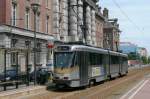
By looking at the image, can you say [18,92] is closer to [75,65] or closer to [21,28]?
[75,65]

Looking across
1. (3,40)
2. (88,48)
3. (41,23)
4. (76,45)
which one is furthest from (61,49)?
(41,23)

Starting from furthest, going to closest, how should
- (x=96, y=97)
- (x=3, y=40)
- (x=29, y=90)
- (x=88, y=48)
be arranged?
1. (x=3, y=40)
2. (x=88, y=48)
3. (x=29, y=90)
4. (x=96, y=97)

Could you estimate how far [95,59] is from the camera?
129 ft

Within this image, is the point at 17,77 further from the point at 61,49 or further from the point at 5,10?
the point at 5,10

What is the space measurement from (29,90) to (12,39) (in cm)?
1922

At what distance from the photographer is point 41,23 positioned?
59062mm

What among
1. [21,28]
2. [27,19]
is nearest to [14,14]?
[21,28]

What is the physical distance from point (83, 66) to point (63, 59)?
93.1 inches

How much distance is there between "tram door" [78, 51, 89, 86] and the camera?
34.0 m

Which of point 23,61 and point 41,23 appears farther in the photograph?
point 41,23

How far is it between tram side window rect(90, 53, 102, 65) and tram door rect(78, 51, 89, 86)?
5.25 ft

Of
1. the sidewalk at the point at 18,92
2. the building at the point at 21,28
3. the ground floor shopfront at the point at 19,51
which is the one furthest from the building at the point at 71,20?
the sidewalk at the point at 18,92

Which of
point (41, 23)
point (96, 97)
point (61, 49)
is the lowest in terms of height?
point (96, 97)

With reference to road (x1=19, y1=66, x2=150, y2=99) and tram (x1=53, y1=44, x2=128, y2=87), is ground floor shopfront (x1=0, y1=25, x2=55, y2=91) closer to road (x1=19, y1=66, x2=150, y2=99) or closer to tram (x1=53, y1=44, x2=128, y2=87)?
tram (x1=53, y1=44, x2=128, y2=87)
